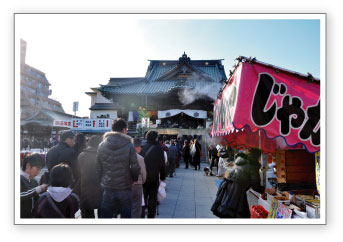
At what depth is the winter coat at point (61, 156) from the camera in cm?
374

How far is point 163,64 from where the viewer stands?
83.4ft

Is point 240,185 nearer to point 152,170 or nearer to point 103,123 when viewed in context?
point 152,170

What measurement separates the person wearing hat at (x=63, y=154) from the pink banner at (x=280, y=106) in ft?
9.51

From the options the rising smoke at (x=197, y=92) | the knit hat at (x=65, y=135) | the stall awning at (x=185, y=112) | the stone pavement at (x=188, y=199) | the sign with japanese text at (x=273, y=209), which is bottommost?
the stone pavement at (x=188, y=199)

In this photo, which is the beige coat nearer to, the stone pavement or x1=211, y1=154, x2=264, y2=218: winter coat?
x1=211, y1=154, x2=264, y2=218: winter coat

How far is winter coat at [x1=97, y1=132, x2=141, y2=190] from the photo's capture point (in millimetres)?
2900

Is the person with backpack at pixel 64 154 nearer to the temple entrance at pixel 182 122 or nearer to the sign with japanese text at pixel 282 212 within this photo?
the sign with japanese text at pixel 282 212

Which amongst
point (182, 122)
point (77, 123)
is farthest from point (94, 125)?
point (182, 122)

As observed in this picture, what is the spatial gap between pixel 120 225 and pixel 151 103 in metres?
17.0

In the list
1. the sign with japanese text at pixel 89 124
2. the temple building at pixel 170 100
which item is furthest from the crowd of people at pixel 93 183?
the temple building at pixel 170 100

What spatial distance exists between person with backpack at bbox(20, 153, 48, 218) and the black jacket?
166 cm

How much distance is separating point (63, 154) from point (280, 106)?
355cm
